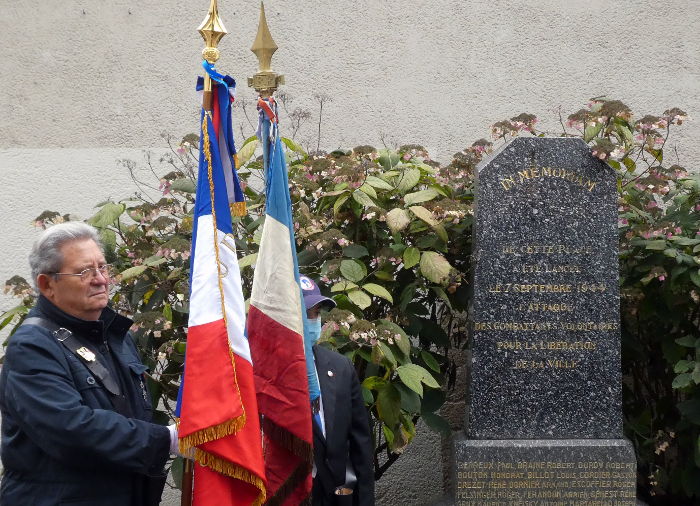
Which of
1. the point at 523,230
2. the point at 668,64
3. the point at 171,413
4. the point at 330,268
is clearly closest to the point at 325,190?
the point at 330,268

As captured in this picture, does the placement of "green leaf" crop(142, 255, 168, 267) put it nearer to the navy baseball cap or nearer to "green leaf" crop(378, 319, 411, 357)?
the navy baseball cap

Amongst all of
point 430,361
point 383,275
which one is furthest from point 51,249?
point 430,361

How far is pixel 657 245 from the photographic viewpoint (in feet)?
12.3

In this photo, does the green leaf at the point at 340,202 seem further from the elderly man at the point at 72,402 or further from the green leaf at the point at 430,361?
the elderly man at the point at 72,402

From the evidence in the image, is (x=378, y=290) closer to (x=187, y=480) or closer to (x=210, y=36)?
(x=187, y=480)

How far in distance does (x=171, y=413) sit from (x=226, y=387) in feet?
5.98

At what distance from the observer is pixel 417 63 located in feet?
17.1

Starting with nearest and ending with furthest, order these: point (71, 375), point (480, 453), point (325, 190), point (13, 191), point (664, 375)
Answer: point (71, 375) → point (480, 453) → point (325, 190) → point (664, 375) → point (13, 191)

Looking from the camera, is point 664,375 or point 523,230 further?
point 664,375

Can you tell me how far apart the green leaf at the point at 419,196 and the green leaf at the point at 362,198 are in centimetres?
18

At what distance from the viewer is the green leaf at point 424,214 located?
368 centimetres

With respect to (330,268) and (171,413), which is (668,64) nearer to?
(330,268)

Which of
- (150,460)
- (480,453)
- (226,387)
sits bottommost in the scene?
(480,453)

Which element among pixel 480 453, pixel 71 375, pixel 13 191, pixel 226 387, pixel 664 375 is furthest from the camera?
pixel 13 191
